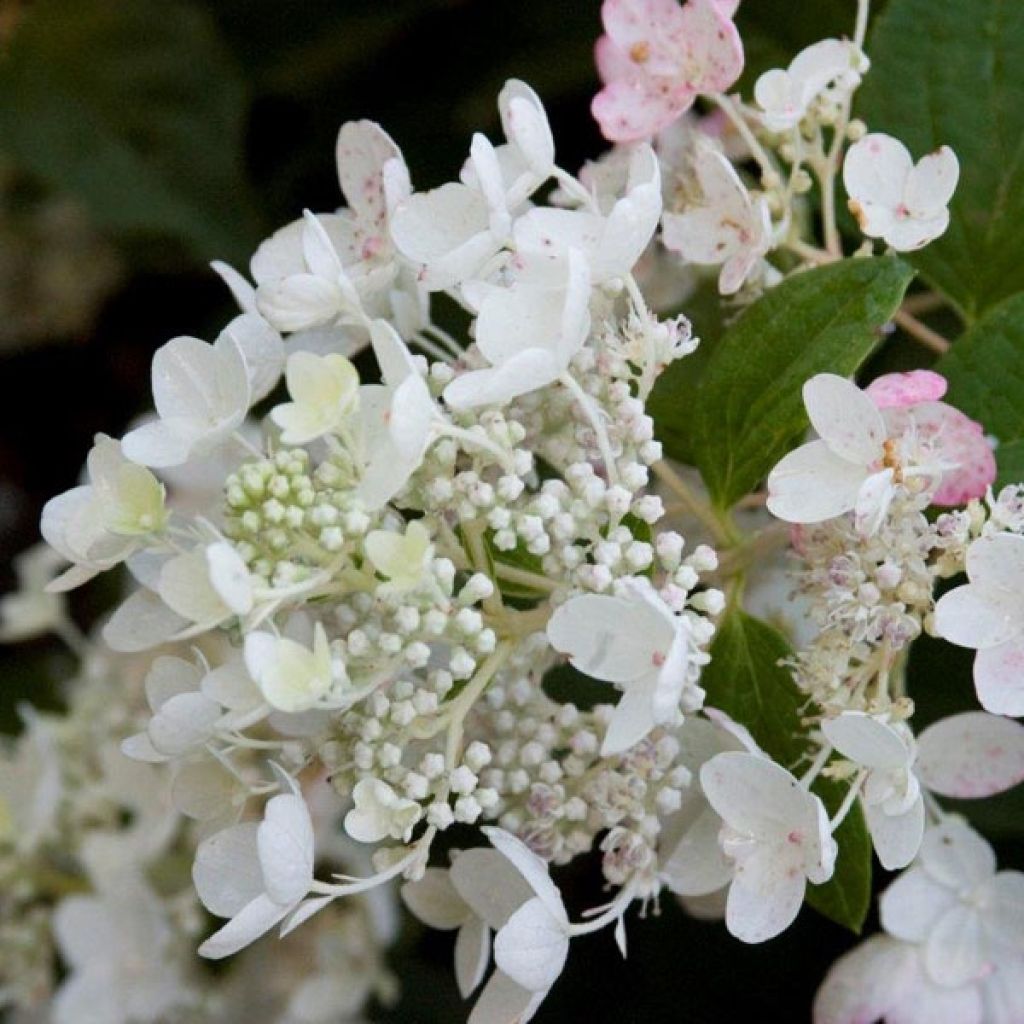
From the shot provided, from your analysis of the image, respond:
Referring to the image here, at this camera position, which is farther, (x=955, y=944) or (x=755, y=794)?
(x=955, y=944)

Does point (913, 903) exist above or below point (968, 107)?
below

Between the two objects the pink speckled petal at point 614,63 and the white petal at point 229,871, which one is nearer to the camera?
the white petal at point 229,871

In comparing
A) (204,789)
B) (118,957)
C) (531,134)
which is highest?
(531,134)

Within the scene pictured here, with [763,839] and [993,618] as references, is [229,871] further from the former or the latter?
[993,618]

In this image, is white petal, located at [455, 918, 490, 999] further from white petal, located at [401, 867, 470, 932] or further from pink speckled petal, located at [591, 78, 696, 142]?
pink speckled petal, located at [591, 78, 696, 142]

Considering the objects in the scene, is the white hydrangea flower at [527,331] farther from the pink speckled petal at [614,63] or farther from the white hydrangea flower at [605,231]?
the pink speckled petal at [614,63]

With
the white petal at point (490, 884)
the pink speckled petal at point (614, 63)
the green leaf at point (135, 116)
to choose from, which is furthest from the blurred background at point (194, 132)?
the white petal at point (490, 884)

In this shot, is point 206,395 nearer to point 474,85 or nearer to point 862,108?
point 862,108

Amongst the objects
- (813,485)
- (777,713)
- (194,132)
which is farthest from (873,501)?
(194,132)
